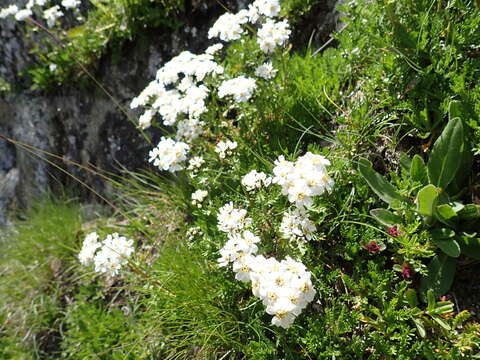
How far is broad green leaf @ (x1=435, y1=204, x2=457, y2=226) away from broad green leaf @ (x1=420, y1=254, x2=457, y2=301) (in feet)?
0.46

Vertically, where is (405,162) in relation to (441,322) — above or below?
above

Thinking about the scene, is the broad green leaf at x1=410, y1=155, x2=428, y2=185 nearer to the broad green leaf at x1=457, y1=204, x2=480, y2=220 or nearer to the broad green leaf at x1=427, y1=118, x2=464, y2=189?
the broad green leaf at x1=427, y1=118, x2=464, y2=189

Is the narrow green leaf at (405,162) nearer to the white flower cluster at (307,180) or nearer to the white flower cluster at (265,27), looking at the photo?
the white flower cluster at (307,180)

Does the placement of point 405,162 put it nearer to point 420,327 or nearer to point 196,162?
point 420,327

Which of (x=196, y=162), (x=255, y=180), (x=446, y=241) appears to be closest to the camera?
(x=446, y=241)

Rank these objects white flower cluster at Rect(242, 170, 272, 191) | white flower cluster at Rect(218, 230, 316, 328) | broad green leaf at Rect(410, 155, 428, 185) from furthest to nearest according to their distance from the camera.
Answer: white flower cluster at Rect(242, 170, 272, 191) < broad green leaf at Rect(410, 155, 428, 185) < white flower cluster at Rect(218, 230, 316, 328)

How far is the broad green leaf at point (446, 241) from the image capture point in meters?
1.72

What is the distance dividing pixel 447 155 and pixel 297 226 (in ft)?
2.22

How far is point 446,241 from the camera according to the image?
1768 millimetres

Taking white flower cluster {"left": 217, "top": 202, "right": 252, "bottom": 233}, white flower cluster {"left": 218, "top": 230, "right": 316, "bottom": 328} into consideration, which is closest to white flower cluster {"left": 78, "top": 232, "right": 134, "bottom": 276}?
white flower cluster {"left": 217, "top": 202, "right": 252, "bottom": 233}

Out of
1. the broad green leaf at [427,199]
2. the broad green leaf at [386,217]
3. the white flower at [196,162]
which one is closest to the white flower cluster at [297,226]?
the broad green leaf at [386,217]

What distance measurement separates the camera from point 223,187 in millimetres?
2520

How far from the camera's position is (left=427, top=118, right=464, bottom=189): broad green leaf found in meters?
1.82

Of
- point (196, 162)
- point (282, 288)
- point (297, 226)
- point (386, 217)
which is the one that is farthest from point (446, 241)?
point (196, 162)
